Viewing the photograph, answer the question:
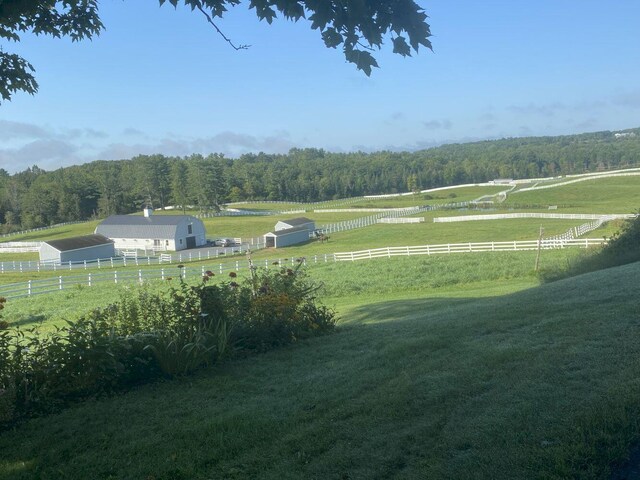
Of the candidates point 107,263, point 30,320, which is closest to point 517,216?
point 107,263

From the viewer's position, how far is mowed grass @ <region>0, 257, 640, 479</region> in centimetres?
415

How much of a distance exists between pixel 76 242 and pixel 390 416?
2305 inches

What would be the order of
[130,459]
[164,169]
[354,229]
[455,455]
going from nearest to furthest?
1. [455,455]
2. [130,459]
3. [354,229]
4. [164,169]

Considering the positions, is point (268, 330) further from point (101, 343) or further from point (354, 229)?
point (354, 229)

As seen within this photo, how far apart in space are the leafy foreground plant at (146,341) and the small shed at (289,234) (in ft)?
162

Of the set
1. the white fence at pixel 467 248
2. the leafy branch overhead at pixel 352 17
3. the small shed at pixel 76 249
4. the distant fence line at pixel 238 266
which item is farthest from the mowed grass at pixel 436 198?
the leafy branch overhead at pixel 352 17

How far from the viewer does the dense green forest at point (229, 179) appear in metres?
94.4

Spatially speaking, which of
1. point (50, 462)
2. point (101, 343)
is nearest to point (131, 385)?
point (101, 343)

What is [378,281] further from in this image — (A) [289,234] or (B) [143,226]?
(B) [143,226]

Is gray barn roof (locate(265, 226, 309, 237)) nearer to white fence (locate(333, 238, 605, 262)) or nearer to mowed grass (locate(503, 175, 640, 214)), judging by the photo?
white fence (locate(333, 238, 605, 262))

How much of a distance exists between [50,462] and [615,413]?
14.1ft

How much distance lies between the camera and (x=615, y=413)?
4254 mm

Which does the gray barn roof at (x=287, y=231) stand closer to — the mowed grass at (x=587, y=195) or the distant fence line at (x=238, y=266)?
the distant fence line at (x=238, y=266)

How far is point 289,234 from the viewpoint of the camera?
61.1 metres
